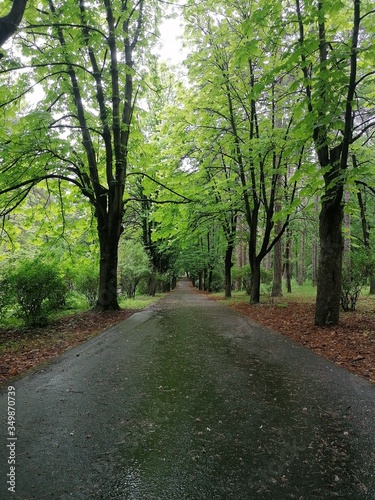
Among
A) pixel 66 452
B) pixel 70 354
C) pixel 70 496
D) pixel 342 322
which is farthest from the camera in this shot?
pixel 342 322

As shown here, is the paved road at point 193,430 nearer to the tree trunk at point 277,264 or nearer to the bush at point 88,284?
the bush at point 88,284

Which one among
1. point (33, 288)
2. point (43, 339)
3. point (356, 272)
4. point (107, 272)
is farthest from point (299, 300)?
point (33, 288)

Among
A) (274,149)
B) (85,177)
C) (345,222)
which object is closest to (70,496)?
(85,177)

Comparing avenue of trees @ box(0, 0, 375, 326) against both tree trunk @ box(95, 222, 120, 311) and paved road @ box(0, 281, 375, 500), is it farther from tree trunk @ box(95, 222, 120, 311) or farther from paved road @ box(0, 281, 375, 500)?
paved road @ box(0, 281, 375, 500)

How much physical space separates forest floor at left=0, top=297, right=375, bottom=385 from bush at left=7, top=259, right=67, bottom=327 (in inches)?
15.4

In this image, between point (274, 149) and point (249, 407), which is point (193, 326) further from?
point (274, 149)

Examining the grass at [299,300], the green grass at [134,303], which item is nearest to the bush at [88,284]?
the green grass at [134,303]

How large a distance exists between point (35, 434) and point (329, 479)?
2.56m

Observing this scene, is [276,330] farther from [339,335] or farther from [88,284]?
[88,284]

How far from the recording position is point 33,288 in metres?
7.45

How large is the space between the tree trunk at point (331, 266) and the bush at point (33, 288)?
710 cm

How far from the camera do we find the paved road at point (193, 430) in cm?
210

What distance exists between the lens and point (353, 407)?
10.7 ft

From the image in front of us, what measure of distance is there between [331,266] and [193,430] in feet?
18.9
